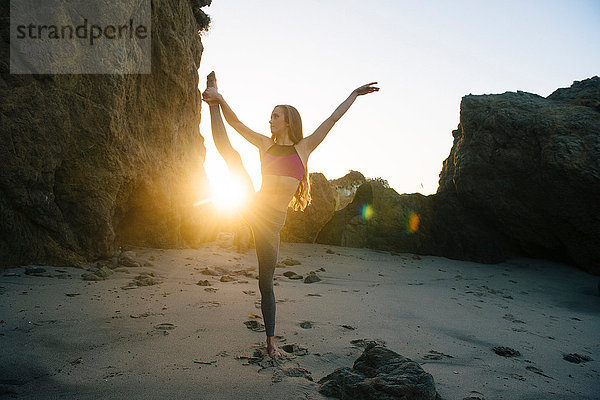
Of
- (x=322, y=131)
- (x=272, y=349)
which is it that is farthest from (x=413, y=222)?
(x=272, y=349)

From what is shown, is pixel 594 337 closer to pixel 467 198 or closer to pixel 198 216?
pixel 467 198

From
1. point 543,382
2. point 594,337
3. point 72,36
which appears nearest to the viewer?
point 543,382

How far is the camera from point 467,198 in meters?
9.59

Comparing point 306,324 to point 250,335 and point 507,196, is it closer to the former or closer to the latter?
point 250,335

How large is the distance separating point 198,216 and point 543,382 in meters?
7.37

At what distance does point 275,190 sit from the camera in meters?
2.90

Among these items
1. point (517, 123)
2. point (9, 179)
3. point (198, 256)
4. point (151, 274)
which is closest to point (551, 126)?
point (517, 123)

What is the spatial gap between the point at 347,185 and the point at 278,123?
13238 millimetres

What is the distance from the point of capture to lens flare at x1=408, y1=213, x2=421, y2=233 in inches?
403

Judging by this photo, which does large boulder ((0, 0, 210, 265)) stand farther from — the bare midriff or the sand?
the bare midriff

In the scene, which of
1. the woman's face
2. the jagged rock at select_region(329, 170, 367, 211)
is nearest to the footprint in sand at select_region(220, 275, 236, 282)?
the woman's face

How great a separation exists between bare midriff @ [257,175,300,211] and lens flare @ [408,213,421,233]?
26.3 ft

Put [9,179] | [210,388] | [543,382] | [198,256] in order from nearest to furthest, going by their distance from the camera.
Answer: [210,388] → [543,382] → [9,179] → [198,256]

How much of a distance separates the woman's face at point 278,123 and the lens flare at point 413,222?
799cm
